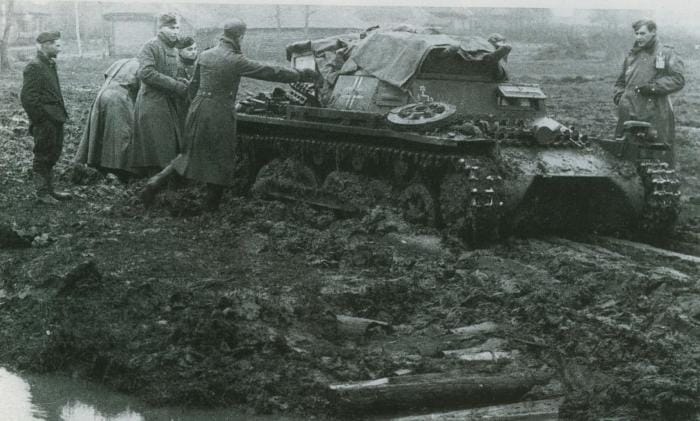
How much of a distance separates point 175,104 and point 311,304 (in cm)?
497

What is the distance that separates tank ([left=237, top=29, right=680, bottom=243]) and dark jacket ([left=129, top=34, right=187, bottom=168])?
1.06m

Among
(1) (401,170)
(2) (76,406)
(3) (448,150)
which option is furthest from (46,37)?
(2) (76,406)

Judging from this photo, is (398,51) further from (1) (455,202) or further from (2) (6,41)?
(2) (6,41)

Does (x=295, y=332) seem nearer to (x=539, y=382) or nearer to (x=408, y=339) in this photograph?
(x=408, y=339)

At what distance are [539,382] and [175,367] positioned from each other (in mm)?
2013

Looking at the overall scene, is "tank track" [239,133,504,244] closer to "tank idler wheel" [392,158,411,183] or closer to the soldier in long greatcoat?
"tank idler wheel" [392,158,411,183]

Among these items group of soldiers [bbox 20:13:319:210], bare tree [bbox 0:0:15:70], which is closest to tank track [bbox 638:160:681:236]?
group of soldiers [bbox 20:13:319:210]

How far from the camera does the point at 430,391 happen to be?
5254mm

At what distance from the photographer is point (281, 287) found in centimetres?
743

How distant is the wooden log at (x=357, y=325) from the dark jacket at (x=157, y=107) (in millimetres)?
4827

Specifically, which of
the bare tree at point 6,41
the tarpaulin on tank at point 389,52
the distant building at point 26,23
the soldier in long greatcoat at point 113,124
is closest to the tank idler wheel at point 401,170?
the tarpaulin on tank at point 389,52

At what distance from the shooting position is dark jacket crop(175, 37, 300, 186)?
9812 mm

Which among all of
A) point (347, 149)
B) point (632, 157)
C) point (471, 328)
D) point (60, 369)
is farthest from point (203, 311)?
point (632, 157)

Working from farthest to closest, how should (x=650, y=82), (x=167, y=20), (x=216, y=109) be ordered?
1. (x=650, y=82)
2. (x=167, y=20)
3. (x=216, y=109)
